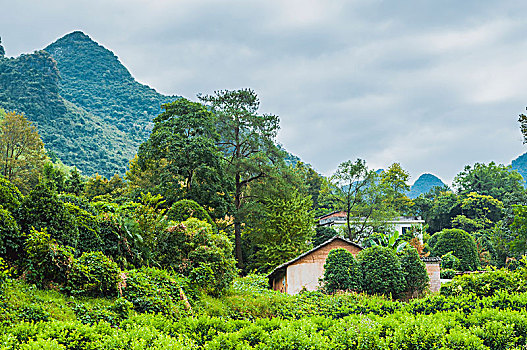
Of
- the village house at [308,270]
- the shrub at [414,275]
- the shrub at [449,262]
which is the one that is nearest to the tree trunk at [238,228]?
the village house at [308,270]

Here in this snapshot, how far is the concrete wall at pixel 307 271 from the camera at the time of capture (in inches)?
798

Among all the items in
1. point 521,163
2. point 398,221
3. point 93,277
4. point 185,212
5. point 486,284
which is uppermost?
point 521,163

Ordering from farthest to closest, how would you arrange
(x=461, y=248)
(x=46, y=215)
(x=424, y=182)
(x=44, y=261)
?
1. (x=424, y=182)
2. (x=461, y=248)
3. (x=46, y=215)
4. (x=44, y=261)

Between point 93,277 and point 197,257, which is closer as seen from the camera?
point 93,277

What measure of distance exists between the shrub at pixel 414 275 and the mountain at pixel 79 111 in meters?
62.7

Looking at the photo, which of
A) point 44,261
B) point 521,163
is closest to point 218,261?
point 44,261

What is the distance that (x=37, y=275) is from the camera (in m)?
7.66

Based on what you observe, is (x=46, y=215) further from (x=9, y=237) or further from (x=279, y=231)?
Answer: (x=279, y=231)

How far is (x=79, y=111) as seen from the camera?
90.6 m

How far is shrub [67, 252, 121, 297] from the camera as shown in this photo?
26.0 ft

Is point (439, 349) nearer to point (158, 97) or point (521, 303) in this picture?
point (521, 303)

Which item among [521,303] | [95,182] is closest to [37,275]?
[521,303]

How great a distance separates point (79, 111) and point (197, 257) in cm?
8826

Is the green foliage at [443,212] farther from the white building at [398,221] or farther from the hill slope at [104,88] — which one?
the hill slope at [104,88]
